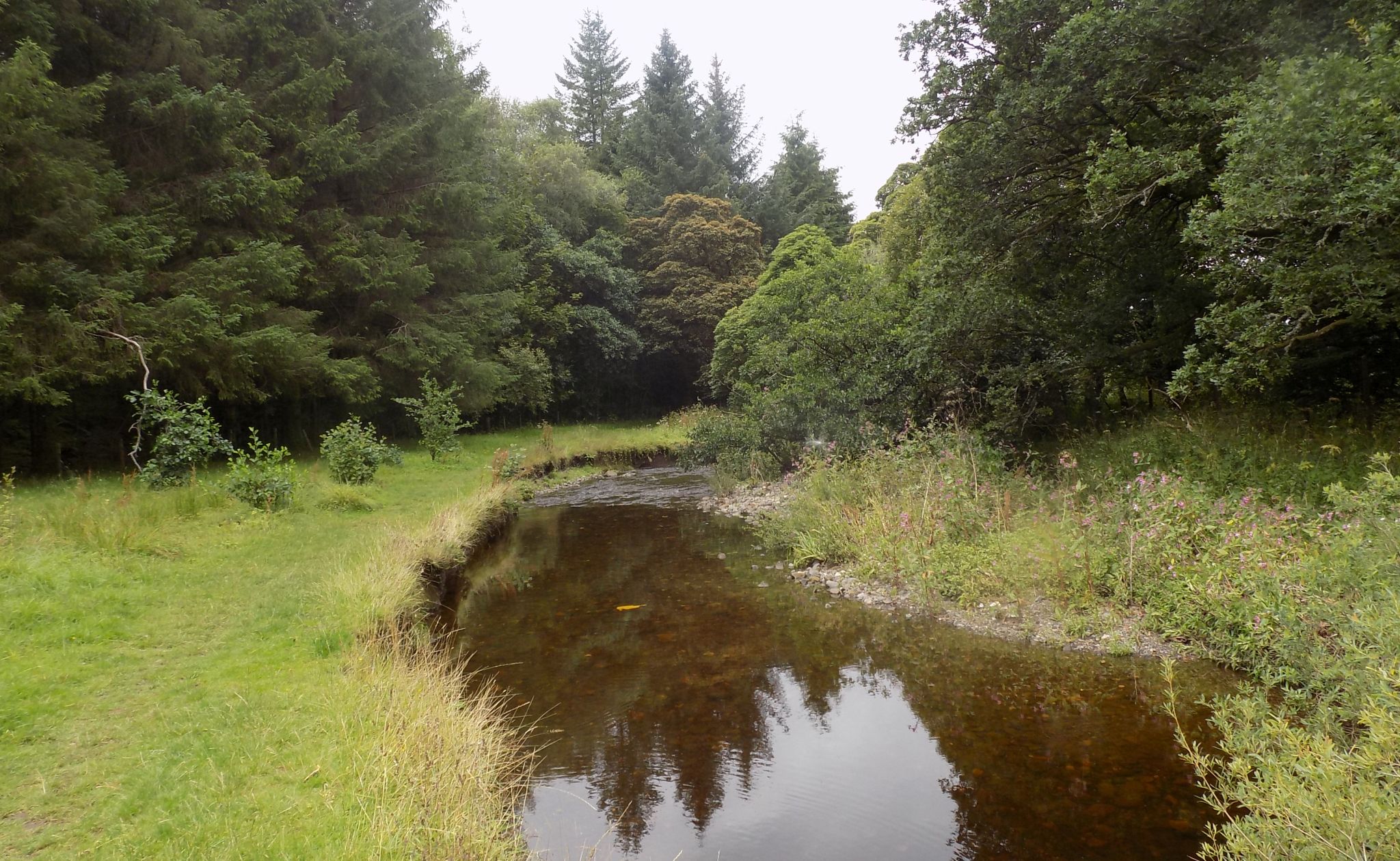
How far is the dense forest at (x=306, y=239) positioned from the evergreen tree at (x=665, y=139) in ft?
5.18

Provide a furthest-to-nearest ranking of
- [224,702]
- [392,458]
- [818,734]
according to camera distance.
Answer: [392,458] < [818,734] < [224,702]

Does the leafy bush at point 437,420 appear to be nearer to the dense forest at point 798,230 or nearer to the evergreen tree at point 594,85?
the dense forest at point 798,230

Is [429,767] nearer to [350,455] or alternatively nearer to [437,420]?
[350,455]

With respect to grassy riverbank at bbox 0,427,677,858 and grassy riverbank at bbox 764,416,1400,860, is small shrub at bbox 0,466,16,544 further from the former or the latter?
grassy riverbank at bbox 764,416,1400,860

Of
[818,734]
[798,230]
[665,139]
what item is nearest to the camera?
[818,734]

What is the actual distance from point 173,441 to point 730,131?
40.7 metres

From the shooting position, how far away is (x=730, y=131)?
4606cm

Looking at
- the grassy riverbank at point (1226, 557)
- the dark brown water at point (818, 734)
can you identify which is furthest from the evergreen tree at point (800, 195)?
the dark brown water at point (818, 734)

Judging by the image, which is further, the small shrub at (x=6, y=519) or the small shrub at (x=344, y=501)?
the small shrub at (x=344, y=501)

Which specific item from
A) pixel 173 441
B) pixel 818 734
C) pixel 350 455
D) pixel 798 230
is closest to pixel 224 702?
pixel 818 734

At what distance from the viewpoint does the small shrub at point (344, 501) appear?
12.1 metres

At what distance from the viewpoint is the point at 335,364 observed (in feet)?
59.1

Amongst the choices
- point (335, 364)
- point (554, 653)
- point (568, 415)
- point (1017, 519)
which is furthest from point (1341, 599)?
point (568, 415)

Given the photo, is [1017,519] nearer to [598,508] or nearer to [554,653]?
[554,653]
